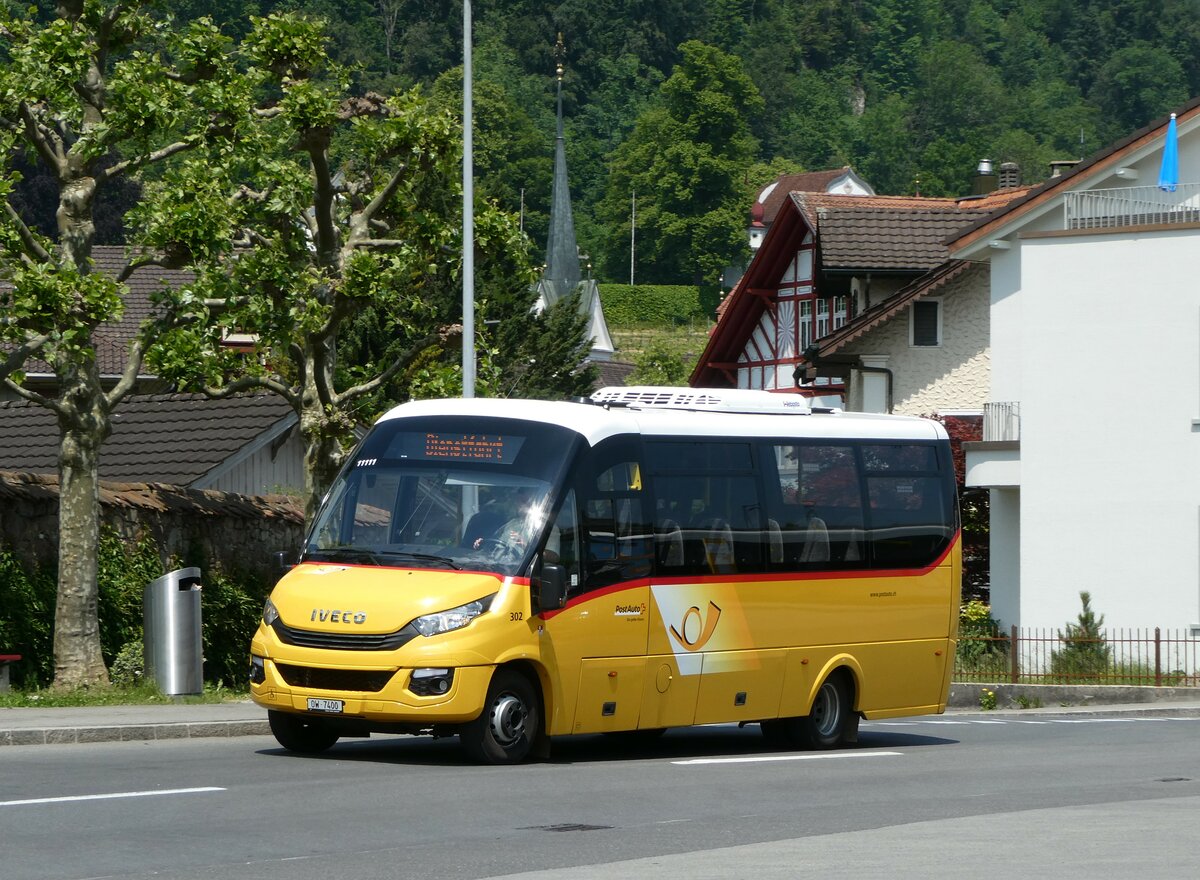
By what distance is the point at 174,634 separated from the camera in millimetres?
21266

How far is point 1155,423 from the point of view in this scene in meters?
35.8

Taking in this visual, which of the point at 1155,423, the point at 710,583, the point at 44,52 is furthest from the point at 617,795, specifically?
the point at 1155,423

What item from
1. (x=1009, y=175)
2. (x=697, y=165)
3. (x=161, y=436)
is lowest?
(x=161, y=436)

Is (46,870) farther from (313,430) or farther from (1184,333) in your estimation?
(1184,333)

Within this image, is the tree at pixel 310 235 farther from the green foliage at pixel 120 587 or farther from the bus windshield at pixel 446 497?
the bus windshield at pixel 446 497

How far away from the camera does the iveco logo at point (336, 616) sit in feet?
47.7

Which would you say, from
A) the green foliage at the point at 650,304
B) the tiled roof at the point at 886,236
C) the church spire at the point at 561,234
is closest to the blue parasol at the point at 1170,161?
the tiled roof at the point at 886,236

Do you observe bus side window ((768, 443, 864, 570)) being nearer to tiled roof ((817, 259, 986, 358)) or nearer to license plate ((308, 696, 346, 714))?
license plate ((308, 696, 346, 714))

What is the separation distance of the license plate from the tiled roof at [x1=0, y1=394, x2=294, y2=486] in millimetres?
17744

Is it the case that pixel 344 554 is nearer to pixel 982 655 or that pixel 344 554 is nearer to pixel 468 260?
pixel 468 260

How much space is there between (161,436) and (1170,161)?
18.3m

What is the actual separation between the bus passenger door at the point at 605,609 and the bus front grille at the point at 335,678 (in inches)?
53.0

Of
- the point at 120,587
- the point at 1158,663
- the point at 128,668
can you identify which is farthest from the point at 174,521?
the point at 1158,663

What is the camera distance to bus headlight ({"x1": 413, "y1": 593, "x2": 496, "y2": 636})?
14.5 metres
